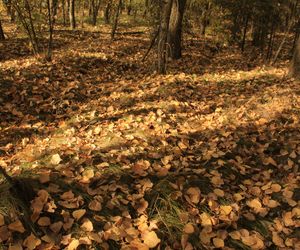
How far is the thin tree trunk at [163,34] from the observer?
805 cm

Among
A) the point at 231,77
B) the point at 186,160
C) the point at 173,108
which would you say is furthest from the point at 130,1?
the point at 186,160

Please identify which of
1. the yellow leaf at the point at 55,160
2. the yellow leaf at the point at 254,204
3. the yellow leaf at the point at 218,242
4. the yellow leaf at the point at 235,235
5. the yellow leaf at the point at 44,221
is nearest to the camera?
the yellow leaf at the point at 44,221

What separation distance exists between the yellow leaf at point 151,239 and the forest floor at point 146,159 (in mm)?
12

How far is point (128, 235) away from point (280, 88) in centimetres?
589

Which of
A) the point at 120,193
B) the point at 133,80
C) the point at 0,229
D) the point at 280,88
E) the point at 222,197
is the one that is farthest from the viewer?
the point at 133,80

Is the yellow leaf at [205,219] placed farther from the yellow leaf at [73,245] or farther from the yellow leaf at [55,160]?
the yellow leaf at [55,160]

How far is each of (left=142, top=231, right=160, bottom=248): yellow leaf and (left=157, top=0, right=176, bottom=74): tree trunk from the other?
5956 mm

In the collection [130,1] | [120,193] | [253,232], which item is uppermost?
[130,1]

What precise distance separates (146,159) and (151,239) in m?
1.48

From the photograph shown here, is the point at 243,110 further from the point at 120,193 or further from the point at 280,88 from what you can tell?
the point at 120,193

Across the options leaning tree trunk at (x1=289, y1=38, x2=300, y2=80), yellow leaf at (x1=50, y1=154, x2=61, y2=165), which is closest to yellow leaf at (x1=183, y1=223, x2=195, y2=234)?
yellow leaf at (x1=50, y1=154, x2=61, y2=165)

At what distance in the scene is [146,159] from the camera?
457 centimetres

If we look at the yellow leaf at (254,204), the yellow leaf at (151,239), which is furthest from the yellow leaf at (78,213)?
the yellow leaf at (254,204)

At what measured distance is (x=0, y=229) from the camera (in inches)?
115
